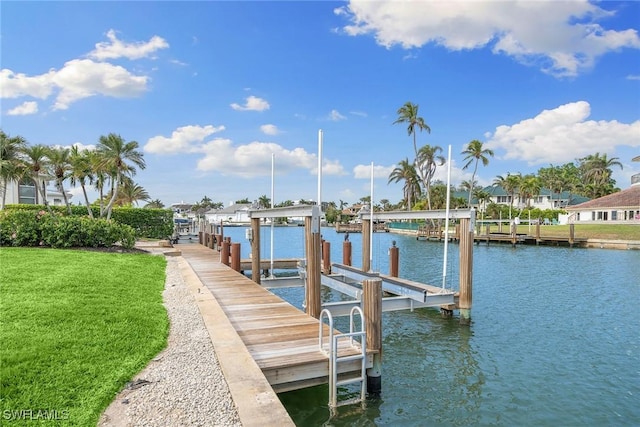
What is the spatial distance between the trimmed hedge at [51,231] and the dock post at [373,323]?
1638 cm

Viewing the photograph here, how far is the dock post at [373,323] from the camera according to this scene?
693cm

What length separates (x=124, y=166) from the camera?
102ft

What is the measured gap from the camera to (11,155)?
22.4m

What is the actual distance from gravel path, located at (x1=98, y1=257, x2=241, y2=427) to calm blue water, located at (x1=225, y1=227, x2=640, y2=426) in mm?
1938

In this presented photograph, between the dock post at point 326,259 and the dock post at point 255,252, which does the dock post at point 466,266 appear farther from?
the dock post at point 326,259

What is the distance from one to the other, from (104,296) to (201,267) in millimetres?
8044

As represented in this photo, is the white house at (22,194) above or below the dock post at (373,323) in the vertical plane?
above

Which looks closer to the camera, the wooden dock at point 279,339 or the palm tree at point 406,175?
the wooden dock at point 279,339

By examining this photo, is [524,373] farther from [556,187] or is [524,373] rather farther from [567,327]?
[556,187]

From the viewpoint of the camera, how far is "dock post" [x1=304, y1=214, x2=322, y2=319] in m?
9.03

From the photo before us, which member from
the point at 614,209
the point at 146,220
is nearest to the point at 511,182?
the point at 614,209

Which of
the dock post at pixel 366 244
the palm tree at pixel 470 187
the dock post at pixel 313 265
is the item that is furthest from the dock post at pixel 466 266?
the palm tree at pixel 470 187

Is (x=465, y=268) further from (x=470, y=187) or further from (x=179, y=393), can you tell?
(x=470, y=187)

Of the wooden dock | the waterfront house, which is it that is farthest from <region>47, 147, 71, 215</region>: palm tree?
the waterfront house
